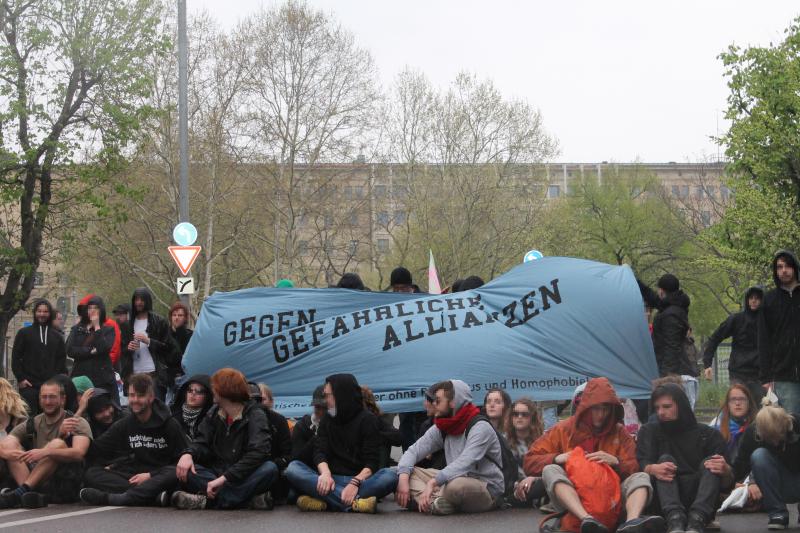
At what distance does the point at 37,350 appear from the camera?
14.1m

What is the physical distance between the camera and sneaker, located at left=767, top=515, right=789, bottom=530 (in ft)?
30.8

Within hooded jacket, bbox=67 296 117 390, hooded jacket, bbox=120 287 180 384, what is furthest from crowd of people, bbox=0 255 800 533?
hooded jacket, bbox=67 296 117 390

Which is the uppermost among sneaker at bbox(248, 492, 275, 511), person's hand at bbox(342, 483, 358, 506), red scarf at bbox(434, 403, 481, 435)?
red scarf at bbox(434, 403, 481, 435)

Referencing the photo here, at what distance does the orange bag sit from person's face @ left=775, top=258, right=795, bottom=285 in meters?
2.90

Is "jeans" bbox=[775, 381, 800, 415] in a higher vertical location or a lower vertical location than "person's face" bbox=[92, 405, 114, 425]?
higher

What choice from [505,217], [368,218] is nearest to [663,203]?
[505,217]

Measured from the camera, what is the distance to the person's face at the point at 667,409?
948cm

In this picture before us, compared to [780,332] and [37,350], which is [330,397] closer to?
[780,332]

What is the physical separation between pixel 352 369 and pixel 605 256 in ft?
167

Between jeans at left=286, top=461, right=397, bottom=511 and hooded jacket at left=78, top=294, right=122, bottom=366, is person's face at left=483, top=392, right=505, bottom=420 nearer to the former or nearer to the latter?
jeans at left=286, top=461, right=397, bottom=511

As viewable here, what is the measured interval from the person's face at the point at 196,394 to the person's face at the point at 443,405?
7.64 feet

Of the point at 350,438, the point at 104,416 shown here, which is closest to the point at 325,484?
the point at 350,438

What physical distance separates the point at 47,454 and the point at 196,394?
4.67ft

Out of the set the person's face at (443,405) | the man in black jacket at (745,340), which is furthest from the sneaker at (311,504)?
the man in black jacket at (745,340)
